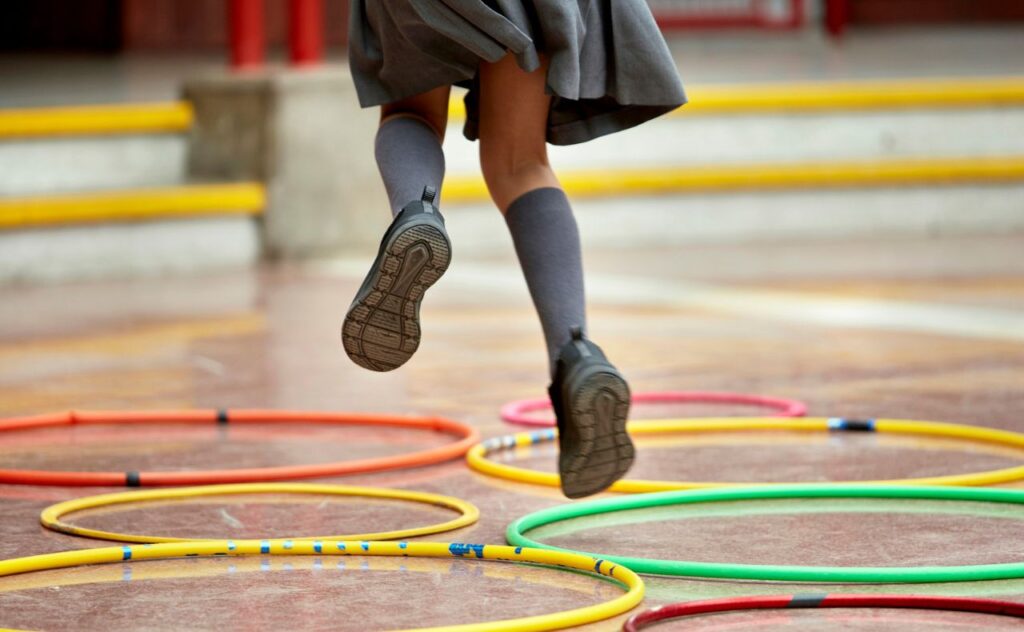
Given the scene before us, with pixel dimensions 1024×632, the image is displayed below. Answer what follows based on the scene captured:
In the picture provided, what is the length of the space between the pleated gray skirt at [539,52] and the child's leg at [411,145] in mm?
44

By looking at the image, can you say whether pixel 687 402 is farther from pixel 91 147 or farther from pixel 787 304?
pixel 91 147

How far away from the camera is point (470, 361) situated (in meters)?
4.29

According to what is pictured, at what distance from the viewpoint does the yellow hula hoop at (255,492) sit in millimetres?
2457

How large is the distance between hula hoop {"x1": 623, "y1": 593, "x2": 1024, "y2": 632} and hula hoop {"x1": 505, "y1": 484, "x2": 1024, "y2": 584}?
10 centimetres

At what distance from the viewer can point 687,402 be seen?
12.2 feet

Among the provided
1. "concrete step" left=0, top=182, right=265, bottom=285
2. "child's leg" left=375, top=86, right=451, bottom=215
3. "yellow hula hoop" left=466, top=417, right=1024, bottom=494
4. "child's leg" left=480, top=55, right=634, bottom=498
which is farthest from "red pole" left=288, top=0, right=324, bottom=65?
"child's leg" left=480, top=55, right=634, bottom=498

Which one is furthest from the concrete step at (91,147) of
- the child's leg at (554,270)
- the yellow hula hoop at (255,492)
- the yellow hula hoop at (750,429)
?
the child's leg at (554,270)

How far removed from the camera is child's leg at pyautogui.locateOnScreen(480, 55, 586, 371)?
8.05ft

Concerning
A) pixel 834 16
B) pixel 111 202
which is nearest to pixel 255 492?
pixel 111 202

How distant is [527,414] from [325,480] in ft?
2.15

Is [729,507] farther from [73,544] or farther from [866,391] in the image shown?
[866,391]

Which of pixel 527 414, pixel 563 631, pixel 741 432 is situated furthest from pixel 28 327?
pixel 563 631

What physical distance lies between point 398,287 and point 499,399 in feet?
4.77

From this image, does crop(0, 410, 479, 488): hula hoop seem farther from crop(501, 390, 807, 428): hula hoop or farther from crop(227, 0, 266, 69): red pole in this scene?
crop(227, 0, 266, 69): red pole
